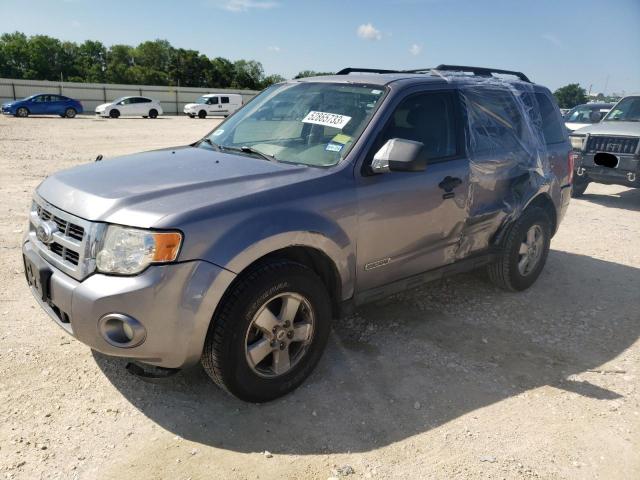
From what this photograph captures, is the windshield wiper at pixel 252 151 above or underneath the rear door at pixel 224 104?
above

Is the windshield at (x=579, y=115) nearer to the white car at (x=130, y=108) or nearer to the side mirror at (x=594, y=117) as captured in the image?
the side mirror at (x=594, y=117)

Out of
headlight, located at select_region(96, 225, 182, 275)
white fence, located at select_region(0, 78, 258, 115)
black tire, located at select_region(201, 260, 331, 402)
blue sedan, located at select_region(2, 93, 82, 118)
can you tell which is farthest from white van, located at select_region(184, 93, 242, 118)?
headlight, located at select_region(96, 225, 182, 275)

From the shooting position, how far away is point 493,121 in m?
4.34

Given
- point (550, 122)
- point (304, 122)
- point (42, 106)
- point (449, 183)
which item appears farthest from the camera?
point (42, 106)

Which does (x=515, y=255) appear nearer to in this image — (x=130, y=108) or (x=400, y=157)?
(x=400, y=157)

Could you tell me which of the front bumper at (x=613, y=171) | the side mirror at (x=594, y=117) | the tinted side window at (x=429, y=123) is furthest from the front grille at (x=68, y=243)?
the side mirror at (x=594, y=117)

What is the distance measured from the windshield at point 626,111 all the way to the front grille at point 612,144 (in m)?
1.06

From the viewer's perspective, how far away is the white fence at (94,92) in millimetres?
38644

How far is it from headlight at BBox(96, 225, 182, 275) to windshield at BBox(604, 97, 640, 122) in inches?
403

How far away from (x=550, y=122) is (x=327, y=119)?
278 centimetres

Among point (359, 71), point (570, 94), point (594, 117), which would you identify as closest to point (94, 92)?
point (594, 117)

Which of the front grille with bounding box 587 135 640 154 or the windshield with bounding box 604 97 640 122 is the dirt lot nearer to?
the front grille with bounding box 587 135 640 154

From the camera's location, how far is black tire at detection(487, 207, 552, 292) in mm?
4590

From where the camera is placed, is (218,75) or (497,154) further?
(218,75)
